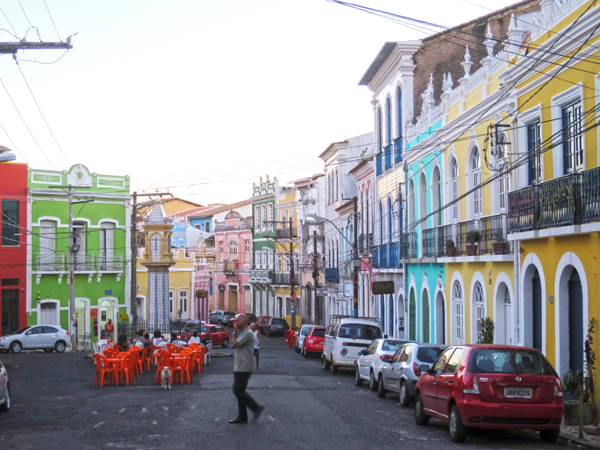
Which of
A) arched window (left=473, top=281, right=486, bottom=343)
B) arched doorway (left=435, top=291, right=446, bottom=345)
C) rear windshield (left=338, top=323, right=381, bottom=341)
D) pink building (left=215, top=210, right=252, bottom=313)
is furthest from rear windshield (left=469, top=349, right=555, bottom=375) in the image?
pink building (left=215, top=210, right=252, bottom=313)

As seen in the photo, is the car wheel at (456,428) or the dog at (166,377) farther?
the dog at (166,377)

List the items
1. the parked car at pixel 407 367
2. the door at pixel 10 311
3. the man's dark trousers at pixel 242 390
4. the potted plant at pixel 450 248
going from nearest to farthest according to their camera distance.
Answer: the man's dark trousers at pixel 242 390, the parked car at pixel 407 367, the potted plant at pixel 450 248, the door at pixel 10 311

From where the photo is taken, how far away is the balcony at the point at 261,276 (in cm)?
6676

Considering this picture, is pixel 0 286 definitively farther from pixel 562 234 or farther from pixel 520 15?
pixel 562 234

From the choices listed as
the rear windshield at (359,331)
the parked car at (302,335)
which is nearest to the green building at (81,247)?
the parked car at (302,335)

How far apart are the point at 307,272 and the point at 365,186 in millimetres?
19644

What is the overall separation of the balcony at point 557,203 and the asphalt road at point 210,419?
4.41 metres

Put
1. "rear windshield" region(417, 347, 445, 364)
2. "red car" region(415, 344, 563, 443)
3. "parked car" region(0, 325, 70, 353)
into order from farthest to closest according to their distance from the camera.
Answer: "parked car" region(0, 325, 70, 353)
"rear windshield" region(417, 347, 445, 364)
"red car" region(415, 344, 563, 443)

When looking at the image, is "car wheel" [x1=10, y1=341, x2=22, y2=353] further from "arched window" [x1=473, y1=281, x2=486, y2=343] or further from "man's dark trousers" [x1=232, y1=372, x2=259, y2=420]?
"man's dark trousers" [x1=232, y1=372, x2=259, y2=420]

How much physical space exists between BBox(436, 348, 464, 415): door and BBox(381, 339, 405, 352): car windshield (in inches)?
297

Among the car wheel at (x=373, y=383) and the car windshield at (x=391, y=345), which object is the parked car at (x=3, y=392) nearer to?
the car wheel at (x=373, y=383)

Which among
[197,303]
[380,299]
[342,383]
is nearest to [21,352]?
[380,299]

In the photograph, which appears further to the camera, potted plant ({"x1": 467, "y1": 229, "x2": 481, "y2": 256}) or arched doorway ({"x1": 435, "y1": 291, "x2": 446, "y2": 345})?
arched doorway ({"x1": 435, "y1": 291, "x2": 446, "y2": 345})

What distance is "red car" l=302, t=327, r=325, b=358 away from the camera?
115 feet
